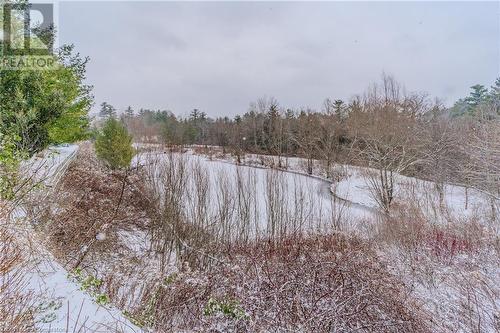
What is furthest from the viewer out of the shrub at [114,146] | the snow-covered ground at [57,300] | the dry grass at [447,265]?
the shrub at [114,146]

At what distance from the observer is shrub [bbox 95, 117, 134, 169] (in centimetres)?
1176

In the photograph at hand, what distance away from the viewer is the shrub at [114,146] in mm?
11758

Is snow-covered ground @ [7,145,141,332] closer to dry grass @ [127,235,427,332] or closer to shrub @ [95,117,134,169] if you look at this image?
dry grass @ [127,235,427,332]

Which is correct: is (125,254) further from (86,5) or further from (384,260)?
(86,5)

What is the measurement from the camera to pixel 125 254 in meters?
5.74

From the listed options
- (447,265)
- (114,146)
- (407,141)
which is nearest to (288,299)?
(447,265)

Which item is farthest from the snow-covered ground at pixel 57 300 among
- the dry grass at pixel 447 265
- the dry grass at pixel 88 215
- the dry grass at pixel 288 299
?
the dry grass at pixel 447 265

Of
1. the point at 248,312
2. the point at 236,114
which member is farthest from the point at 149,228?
the point at 236,114

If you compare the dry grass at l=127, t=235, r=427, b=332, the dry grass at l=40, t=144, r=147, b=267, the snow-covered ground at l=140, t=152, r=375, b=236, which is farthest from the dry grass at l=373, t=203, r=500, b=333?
the dry grass at l=40, t=144, r=147, b=267

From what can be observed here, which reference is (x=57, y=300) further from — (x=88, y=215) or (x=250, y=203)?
(x=250, y=203)

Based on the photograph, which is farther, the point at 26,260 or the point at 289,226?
the point at 289,226

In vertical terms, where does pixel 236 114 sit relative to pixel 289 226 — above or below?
above

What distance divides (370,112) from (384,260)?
1136 centimetres

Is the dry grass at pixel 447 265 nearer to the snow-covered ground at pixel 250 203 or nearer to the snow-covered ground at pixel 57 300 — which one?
the snow-covered ground at pixel 250 203
